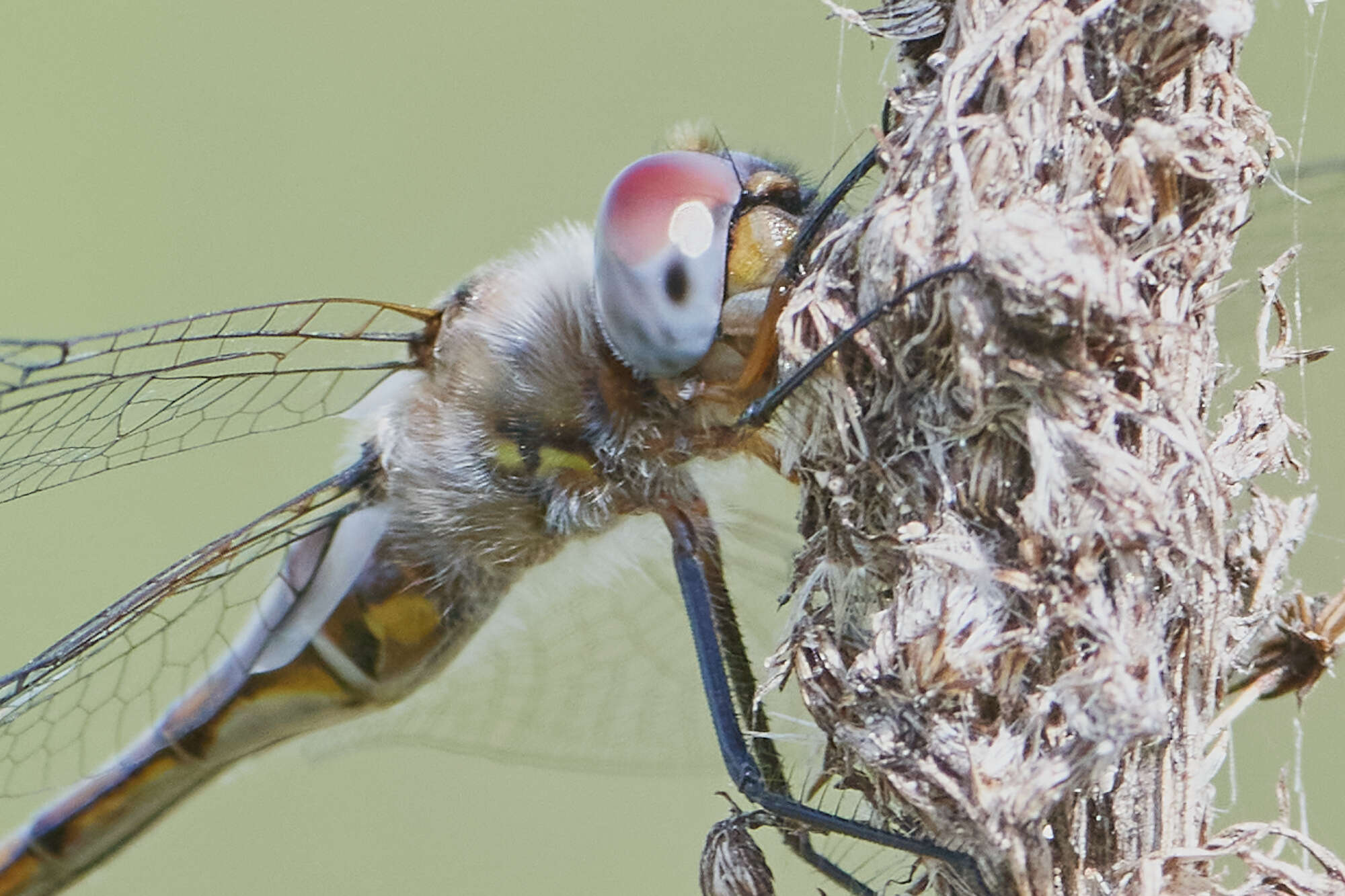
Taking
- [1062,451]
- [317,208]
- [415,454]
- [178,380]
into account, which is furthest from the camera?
[317,208]

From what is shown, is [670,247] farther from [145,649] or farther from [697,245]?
[145,649]

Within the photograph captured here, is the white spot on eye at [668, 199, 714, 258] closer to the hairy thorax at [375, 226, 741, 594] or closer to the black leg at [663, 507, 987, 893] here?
the hairy thorax at [375, 226, 741, 594]

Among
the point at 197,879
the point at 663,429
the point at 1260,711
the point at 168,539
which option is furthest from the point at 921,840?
the point at 197,879

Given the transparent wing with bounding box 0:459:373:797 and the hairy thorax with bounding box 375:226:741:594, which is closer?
the hairy thorax with bounding box 375:226:741:594

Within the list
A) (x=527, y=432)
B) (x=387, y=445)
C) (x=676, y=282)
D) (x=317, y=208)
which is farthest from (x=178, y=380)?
(x=317, y=208)

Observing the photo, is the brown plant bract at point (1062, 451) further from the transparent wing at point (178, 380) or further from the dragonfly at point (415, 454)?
the transparent wing at point (178, 380)

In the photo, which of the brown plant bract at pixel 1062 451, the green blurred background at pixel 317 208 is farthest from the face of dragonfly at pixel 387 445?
the green blurred background at pixel 317 208

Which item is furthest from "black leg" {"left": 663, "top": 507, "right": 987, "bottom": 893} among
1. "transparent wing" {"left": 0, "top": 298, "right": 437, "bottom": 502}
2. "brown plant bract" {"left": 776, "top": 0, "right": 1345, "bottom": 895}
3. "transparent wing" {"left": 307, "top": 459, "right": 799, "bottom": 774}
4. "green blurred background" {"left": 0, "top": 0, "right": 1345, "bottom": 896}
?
"green blurred background" {"left": 0, "top": 0, "right": 1345, "bottom": 896}
